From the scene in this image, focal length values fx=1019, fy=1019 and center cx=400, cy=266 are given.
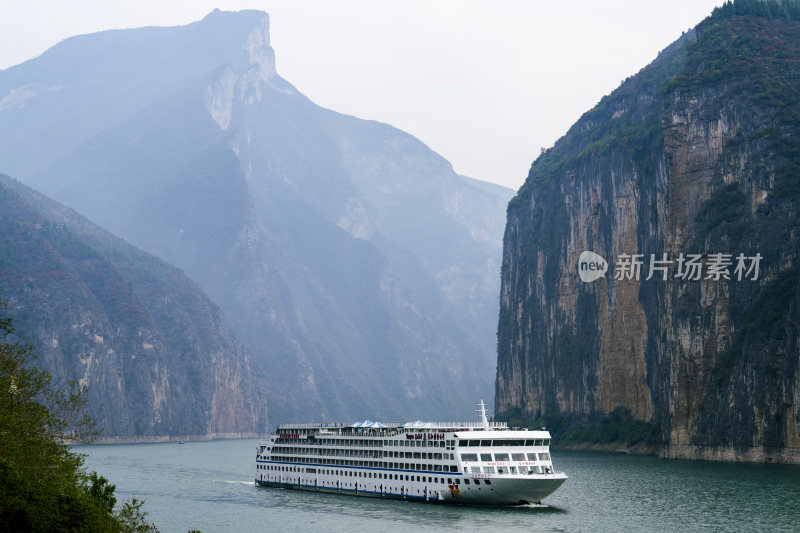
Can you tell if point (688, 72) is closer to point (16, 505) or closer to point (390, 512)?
point (390, 512)

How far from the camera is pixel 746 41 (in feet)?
496

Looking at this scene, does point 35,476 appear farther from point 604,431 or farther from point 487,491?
point 604,431

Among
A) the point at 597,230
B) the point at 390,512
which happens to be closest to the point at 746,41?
the point at 597,230

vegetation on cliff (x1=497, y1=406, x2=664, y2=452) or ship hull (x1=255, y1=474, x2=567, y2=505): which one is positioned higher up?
vegetation on cliff (x1=497, y1=406, x2=664, y2=452)

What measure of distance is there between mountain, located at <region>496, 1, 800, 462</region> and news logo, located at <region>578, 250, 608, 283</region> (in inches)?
15.4

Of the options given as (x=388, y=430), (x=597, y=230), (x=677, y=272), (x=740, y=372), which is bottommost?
(x=388, y=430)

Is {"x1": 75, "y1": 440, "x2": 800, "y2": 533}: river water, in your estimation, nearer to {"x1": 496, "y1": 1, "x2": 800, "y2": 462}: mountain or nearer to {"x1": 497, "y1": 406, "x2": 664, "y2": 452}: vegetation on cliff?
{"x1": 496, "y1": 1, "x2": 800, "y2": 462}: mountain

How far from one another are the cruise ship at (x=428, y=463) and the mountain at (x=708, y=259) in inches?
1618

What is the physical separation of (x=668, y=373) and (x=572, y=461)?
18388 mm

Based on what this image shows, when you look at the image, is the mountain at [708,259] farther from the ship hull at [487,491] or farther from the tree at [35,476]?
the tree at [35,476]

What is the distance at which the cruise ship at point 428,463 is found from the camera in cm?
8444

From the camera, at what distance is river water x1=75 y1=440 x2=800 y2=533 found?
74500 millimetres

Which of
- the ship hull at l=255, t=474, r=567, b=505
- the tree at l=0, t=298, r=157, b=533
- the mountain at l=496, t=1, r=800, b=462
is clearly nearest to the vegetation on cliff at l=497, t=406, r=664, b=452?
the mountain at l=496, t=1, r=800, b=462

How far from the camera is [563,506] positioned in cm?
8612
